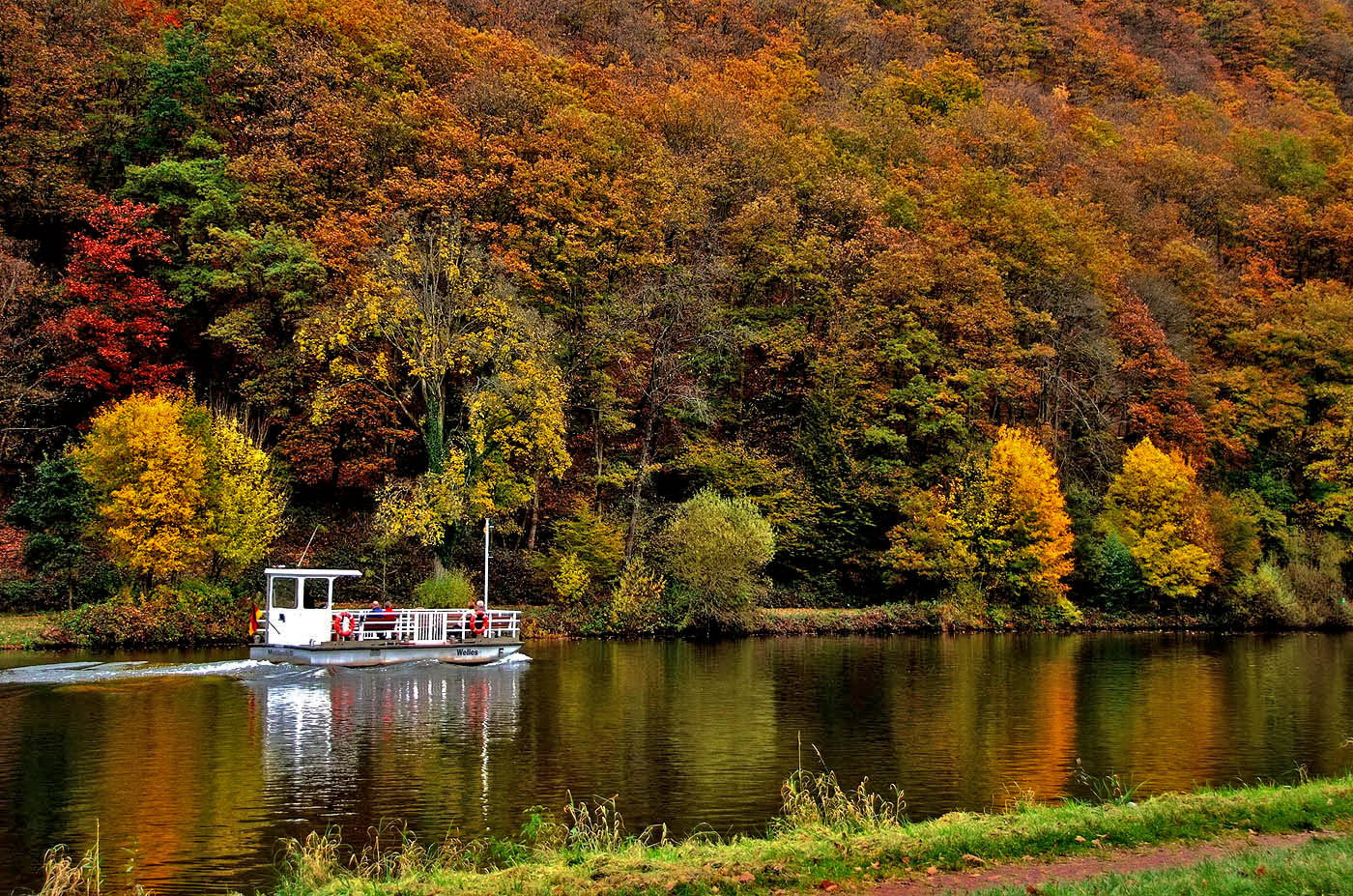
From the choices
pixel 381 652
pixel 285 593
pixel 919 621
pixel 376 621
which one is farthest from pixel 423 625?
pixel 919 621

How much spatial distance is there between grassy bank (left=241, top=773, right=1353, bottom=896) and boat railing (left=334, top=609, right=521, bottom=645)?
26.0m

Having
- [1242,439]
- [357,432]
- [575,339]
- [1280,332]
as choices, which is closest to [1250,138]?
[1280,332]

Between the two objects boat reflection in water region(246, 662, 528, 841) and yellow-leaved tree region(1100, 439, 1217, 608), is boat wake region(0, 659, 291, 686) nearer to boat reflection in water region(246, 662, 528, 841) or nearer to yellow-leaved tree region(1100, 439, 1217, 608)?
boat reflection in water region(246, 662, 528, 841)

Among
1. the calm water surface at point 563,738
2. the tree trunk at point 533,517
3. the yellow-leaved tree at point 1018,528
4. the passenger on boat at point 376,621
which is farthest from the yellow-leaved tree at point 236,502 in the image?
the yellow-leaved tree at point 1018,528

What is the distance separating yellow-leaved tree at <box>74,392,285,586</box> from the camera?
44.7 meters

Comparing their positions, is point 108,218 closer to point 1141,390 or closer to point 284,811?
point 284,811

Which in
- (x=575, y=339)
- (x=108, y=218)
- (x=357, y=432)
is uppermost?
(x=108, y=218)

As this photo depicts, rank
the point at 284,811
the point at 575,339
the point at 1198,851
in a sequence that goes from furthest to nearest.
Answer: the point at 575,339 → the point at 284,811 → the point at 1198,851

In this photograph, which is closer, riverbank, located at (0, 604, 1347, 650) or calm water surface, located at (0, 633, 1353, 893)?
calm water surface, located at (0, 633, 1353, 893)

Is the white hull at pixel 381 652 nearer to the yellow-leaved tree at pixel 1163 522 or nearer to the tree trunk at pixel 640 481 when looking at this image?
the tree trunk at pixel 640 481

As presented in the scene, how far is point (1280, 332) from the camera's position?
7312cm

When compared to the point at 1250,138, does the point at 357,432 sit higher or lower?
lower

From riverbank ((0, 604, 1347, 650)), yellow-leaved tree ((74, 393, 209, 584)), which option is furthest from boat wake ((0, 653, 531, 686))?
riverbank ((0, 604, 1347, 650))

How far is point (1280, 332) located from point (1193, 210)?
838 inches
